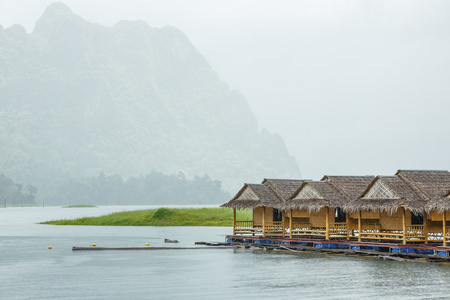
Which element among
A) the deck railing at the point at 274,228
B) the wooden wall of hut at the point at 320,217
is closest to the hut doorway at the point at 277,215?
the deck railing at the point at 274,228

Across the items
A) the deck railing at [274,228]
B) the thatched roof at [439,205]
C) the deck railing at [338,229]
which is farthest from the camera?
the deck railing at [274,228]

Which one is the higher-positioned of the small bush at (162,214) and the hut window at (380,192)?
the hut window at (380,192)

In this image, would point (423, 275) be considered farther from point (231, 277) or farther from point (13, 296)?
point (13, 296)

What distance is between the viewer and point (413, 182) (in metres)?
35.9

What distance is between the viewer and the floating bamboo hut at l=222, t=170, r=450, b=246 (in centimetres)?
3456

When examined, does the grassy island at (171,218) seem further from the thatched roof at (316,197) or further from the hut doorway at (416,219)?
the hut doorway at (416,219)

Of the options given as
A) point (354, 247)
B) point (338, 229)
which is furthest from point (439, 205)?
point (338, 229)

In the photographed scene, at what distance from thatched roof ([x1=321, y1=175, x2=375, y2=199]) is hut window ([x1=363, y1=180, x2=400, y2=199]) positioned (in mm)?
3003

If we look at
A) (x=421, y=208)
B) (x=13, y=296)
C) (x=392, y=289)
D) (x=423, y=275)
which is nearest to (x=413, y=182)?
(x=421, y=208)

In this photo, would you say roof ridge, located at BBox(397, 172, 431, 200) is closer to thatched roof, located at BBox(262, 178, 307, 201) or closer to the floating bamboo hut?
the floating bamboo hut

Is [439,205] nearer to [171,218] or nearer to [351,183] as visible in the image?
[351,183]

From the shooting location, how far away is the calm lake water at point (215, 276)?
23344mm

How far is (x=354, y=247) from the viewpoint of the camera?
125ft

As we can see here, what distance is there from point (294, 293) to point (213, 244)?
21.7 m
